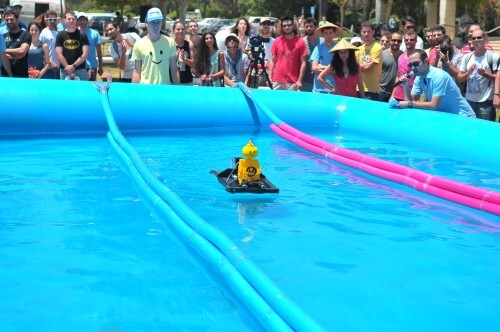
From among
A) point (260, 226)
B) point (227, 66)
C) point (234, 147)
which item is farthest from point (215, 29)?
point (260, 226)

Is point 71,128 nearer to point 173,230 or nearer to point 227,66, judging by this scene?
point 227,66

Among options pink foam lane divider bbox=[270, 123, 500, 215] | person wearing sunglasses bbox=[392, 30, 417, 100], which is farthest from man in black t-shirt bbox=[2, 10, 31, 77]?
person wearing sunglasses bbox=[392, 30, 417, 100]

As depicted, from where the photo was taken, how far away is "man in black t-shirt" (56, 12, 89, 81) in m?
9.18

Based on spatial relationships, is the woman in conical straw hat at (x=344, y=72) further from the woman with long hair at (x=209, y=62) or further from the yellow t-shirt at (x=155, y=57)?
the yellow t-shirt at (x=155, y=57)

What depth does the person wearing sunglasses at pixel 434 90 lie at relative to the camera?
7.15 metres

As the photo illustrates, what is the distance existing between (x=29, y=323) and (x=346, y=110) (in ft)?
20.1

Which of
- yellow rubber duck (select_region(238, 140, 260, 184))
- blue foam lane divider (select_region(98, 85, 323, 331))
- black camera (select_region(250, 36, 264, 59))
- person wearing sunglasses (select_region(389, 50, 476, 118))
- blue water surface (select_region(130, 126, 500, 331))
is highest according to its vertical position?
black camera (select_region(250, 36, 264, 59))

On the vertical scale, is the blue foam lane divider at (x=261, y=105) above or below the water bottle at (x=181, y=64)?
below

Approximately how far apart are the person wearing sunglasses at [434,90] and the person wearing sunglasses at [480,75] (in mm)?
175

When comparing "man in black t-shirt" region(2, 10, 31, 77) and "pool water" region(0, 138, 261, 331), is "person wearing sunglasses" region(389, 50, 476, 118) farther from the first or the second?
"man in black t-shirt" region(2, 10, 31, 77)

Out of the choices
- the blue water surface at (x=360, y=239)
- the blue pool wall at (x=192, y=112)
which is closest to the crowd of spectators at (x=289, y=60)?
the blue pool wall at (x=192, y=112)

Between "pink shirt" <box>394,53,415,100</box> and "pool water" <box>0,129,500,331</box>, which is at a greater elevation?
"pink shirt" <box>394,53,415,100</box>

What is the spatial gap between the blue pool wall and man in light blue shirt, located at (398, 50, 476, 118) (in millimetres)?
129

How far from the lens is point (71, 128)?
8.26 metres
